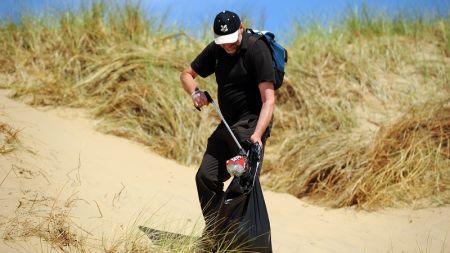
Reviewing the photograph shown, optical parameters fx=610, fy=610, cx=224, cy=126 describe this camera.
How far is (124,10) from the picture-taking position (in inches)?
371

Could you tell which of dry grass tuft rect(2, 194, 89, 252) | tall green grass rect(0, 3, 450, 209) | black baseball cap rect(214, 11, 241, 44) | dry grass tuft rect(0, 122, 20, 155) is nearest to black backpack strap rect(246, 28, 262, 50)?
black baseball cap rect(214, 11, 241, 44)

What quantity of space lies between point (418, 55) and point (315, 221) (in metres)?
4.18

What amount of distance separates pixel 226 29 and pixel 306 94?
4.51m

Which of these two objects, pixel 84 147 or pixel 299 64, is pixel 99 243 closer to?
pixel 84 147

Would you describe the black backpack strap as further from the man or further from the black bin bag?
the black bin bag

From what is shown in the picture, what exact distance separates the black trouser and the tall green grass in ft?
8.73

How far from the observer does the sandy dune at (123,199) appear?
4.89m

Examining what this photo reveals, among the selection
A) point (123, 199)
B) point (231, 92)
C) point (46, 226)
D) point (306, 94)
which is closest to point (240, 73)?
point (231, 92)

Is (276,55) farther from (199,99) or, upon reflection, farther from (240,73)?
(199,99)

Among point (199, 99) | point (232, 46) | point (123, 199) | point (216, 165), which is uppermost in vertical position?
point (232, 46)

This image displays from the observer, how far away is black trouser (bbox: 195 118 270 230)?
454 centimetres

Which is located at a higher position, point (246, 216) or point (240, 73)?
point (240, 73)

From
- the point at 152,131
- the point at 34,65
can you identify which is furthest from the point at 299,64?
the point at 34,65

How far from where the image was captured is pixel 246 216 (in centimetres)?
436
